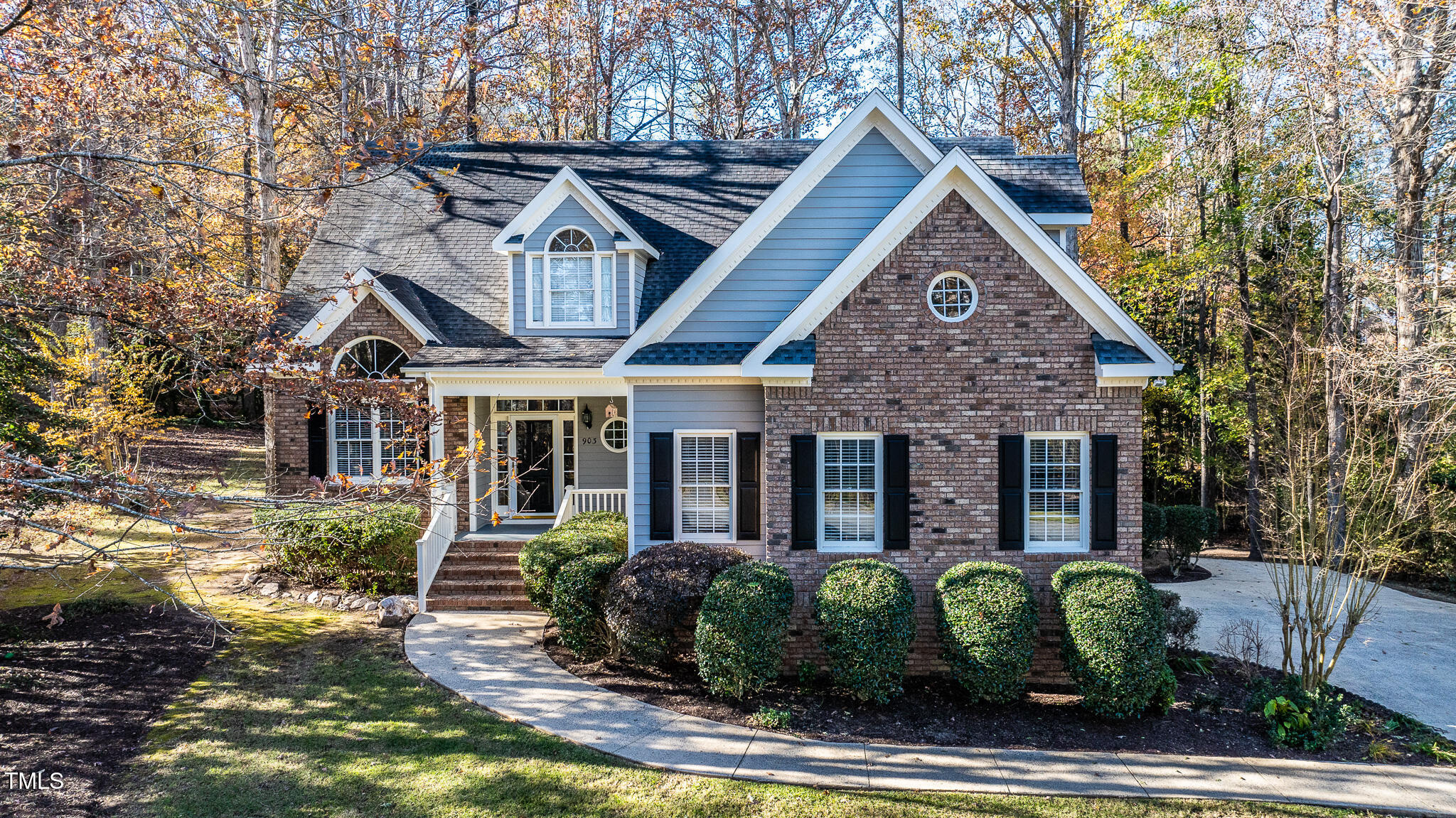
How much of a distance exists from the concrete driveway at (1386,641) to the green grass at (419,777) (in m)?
3.75

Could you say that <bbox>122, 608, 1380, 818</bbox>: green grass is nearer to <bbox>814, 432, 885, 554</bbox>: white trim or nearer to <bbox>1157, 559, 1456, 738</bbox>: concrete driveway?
<bbox>814, 432, 885, 554</bbox>: white trim

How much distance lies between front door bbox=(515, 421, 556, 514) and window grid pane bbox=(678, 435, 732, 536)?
4.52 metres

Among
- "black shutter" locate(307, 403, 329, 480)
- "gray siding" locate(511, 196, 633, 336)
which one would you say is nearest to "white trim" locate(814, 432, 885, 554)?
"gray siding" locate(511, 196, 633, 336)

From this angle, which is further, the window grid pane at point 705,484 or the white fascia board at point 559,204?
the white fascia board at point 559,204

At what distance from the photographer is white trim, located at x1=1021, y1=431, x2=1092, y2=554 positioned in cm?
894

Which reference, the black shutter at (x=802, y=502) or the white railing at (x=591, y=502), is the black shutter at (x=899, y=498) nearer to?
the black shutter at (x=802, y=502)

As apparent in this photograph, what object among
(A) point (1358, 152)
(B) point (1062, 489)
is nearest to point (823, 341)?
(B) point (1062, 489)

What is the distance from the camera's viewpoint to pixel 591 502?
40.6 ft

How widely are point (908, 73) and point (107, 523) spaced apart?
27912mm

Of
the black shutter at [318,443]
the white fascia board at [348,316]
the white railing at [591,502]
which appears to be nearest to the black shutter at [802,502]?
the white railing at [591,502]

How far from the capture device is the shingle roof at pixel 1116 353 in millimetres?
8586

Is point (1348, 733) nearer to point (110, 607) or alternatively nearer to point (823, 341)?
point (823, 341)

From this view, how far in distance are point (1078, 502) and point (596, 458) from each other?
8390 mm

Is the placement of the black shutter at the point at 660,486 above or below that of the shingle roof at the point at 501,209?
below
